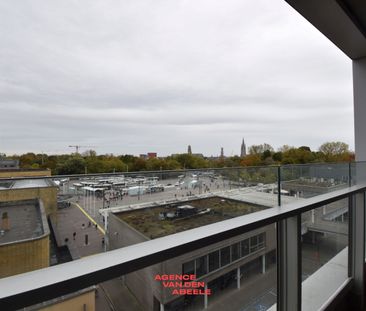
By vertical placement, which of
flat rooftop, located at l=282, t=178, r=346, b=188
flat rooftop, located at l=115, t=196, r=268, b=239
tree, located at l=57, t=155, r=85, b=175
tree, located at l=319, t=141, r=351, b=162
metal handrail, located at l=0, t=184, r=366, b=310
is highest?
tree, located at l=319, t=141, r=351, b=162

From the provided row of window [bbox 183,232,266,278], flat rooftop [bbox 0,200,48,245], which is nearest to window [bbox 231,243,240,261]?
row of window [bbox 183,232,266,278]

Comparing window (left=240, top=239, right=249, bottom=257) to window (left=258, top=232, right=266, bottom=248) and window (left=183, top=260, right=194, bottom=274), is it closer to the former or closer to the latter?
window (left=258, top=232, right=266, bottom=248)

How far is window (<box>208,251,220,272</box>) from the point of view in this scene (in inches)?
39.9

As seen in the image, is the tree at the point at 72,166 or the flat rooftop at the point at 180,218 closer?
the flat rooftop at the point at 180,218

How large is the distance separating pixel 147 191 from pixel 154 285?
373mm

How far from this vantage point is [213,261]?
40.8 inches

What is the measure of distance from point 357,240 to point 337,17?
2147 mm

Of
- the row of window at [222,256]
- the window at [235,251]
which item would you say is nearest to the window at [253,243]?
the row of window at [222,256]

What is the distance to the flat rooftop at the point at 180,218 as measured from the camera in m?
0.91

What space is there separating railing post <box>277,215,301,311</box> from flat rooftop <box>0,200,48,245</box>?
1.25m

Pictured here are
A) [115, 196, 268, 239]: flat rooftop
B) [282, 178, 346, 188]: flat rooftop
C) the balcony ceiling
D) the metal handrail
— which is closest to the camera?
the metal handrail

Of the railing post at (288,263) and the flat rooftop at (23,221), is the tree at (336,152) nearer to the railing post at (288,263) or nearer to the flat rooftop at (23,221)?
the railing post at (288,263)

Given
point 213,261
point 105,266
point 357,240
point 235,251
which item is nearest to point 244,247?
point 235,251

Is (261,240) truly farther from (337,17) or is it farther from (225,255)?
(337,17)
